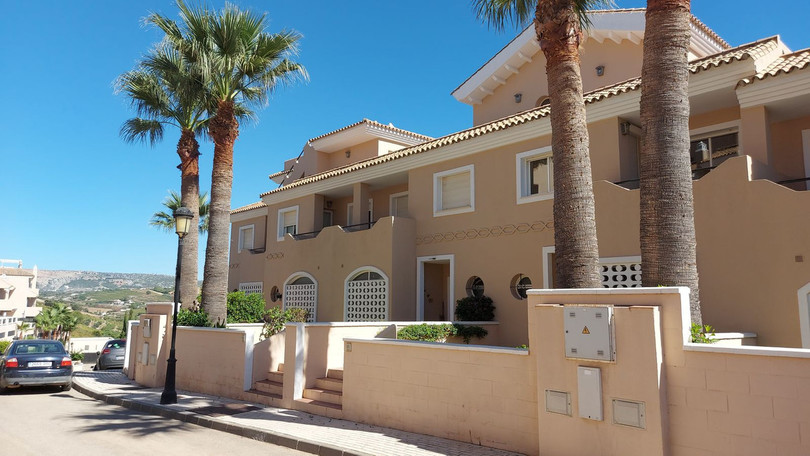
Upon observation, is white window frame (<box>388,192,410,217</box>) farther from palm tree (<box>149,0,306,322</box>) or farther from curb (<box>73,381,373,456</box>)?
curb (<box>73,381,373,456</box>)

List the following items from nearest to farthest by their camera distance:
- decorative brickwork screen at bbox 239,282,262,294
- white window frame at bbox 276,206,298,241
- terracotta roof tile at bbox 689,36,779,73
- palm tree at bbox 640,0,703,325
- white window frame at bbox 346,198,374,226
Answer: palm tree at bbox 640,0,703,325 → terracotta roof tile at bbox 689,36,779,73 → white window frame at bbox 346,198,374,226 → white window frame at bbox 276,206,298,241 → decorative brickwork screen at bbox 239,282,262,294

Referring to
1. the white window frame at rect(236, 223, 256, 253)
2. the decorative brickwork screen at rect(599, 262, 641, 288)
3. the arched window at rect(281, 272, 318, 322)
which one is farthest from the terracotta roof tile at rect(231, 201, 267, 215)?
the decorative brickwork screen at rect(599, 262, 641, 288)

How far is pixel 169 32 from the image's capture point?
51.5ft

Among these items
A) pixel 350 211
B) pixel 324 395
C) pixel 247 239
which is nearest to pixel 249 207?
pixel 247 239

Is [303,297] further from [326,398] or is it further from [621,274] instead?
[621,274]

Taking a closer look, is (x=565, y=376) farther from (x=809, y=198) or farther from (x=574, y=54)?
(x=809, y=198)

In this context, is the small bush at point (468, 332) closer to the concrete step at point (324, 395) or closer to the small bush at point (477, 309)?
the small bush at point (477, 309)

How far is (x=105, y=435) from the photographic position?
28.9 ft

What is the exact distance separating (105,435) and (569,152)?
8.67 m

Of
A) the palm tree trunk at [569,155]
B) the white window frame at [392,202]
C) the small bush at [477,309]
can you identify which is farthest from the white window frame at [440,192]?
the palm tree trunk at [569,155]

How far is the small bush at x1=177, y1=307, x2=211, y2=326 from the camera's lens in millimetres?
14750

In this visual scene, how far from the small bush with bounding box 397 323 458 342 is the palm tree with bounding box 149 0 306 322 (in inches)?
220

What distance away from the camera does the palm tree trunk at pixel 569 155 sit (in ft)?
25.6

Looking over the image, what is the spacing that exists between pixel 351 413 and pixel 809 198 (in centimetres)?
891
